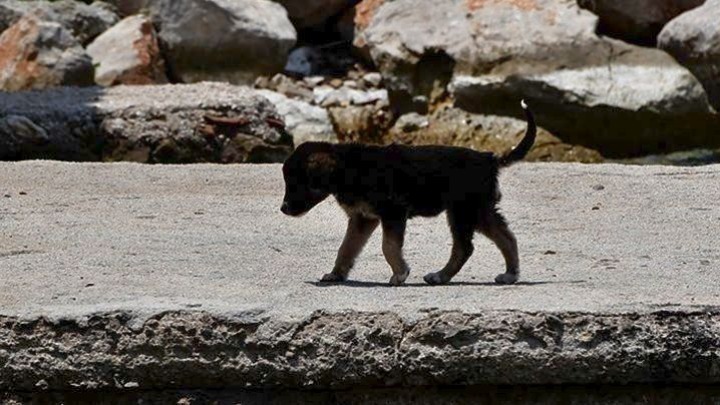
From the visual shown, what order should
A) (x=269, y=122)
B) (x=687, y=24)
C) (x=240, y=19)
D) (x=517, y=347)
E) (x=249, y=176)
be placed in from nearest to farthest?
(x=517, y=347) < (x=249, y=176) < (x=269, y=122) < (x=687, y=24) < (x=240, y=19)

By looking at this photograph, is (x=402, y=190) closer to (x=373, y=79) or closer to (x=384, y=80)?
(x=384, y=80)

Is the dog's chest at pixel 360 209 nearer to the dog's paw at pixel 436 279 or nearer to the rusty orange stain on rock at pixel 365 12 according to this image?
the dog's paw at pixel 436 279

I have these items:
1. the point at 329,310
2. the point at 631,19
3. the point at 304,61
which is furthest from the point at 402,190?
the point at 304,61

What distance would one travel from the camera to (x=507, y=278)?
278 inches

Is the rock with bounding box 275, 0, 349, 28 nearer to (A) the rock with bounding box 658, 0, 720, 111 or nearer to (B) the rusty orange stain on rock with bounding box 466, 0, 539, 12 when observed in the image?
(B) the rusty orange stain on rock with bounding box 466, 0, 539, 12

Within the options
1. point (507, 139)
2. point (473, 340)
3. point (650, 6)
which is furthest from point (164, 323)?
point (650, 6)

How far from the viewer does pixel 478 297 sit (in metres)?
6.43

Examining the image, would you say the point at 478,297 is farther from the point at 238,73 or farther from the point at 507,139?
the point at 238,73

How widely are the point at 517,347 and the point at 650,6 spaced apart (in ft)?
29.9

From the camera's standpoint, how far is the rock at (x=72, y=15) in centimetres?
1593

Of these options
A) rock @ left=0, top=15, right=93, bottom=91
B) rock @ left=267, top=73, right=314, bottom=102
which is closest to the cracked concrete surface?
rock @ left=0, top=15, right=93, bottom=91

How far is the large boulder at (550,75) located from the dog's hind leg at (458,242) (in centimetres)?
690

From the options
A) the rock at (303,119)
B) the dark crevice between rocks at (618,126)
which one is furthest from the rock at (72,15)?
the dark crevice between rocks at (618,126)

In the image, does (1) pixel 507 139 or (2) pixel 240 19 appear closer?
(1) pixel 507 139
